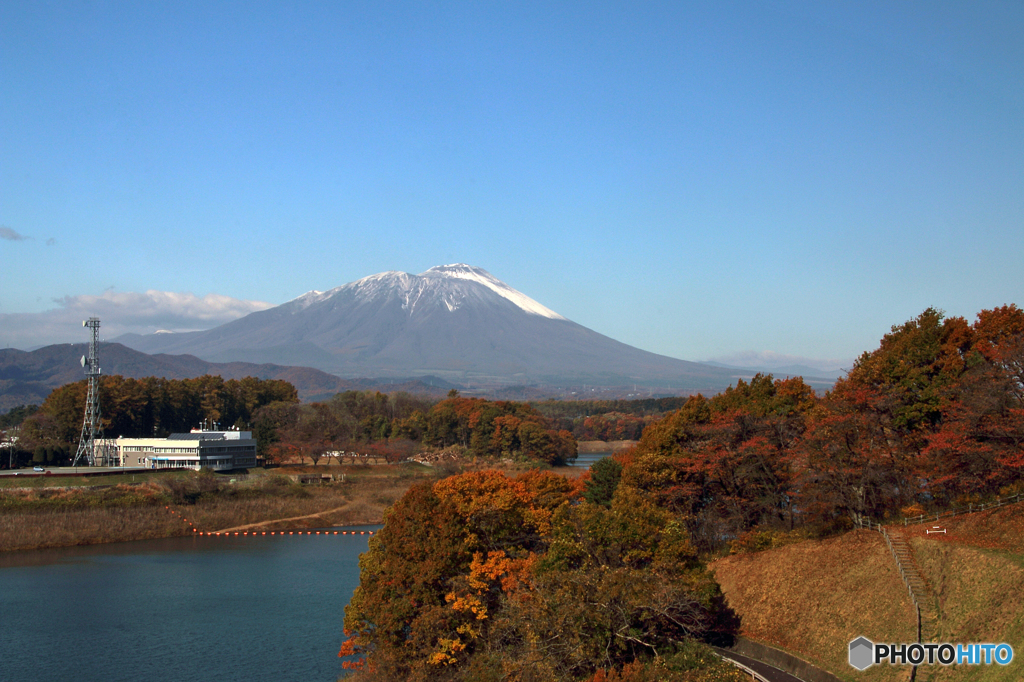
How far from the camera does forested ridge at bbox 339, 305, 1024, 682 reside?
46.1 ft

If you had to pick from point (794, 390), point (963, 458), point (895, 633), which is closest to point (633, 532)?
point (895, 633)

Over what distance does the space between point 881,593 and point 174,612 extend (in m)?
19.4

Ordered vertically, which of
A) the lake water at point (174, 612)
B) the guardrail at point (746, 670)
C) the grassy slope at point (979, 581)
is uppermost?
the grassy slope at point (979, 581)

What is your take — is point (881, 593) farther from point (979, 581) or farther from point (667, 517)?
point (667, 517)

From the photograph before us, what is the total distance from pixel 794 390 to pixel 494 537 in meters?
14.5

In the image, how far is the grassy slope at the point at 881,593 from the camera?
12.2m

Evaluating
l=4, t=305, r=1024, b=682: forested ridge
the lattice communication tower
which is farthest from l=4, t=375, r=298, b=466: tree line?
l=4, t=305, r=1024, b=682: forested ridge

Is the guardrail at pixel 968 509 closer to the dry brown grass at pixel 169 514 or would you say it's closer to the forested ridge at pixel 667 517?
the forested ridge at pixel 667 517

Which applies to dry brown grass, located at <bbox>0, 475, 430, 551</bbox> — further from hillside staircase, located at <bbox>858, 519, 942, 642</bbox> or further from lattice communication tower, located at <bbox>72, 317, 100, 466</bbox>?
hillside staircase, located at <bbox>858, 519, 942, 642</bbox>

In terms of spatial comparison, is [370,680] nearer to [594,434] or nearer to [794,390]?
[794,390]

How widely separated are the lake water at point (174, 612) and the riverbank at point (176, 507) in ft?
6.79

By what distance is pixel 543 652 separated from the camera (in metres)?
13.9

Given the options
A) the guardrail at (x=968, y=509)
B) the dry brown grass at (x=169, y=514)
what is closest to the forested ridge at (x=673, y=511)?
the guardrail at (x=968, y=509)

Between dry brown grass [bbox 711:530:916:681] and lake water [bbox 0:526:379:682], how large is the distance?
9970 millimetres
